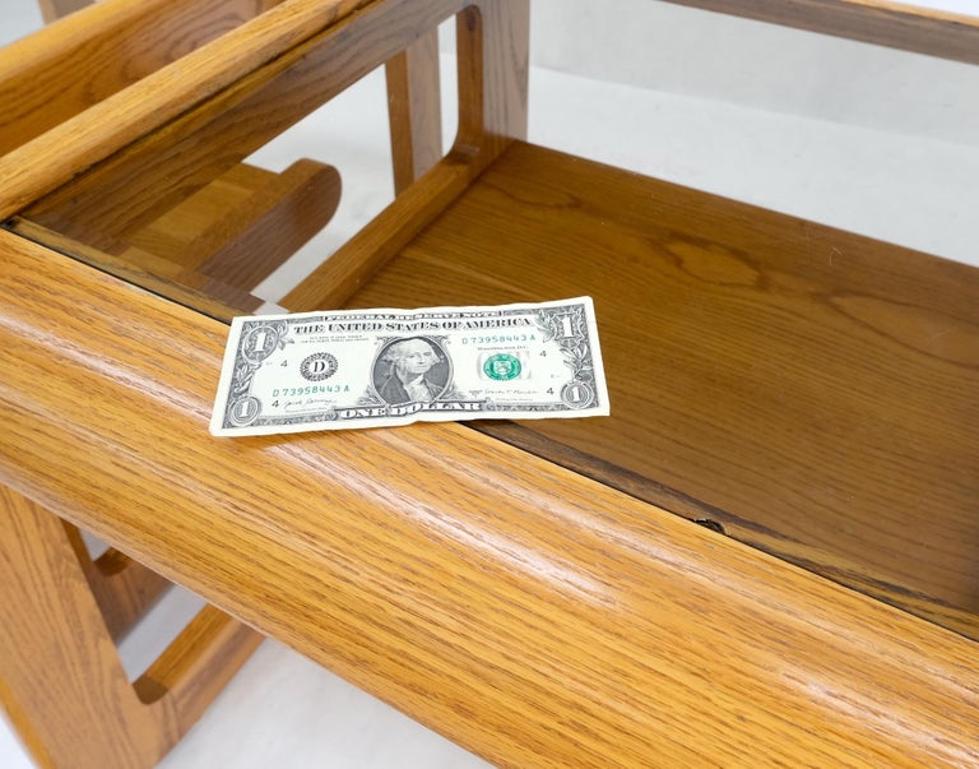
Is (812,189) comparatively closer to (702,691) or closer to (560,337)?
(560,337)

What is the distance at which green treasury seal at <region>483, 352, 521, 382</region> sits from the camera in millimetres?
416

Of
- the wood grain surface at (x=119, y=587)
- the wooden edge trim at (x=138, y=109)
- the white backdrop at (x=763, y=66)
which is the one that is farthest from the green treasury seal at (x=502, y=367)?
the wood grain surface at (x=119, y=587)

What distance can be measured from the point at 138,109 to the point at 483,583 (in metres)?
0.37

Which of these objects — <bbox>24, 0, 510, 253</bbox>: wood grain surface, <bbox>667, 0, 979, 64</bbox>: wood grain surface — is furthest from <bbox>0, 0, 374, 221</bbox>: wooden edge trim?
<bbox>667, 0, 979, 64</bbox>: wood grain surface

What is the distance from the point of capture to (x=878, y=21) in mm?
744

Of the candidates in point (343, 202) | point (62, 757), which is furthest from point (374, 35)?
point (62, 757)

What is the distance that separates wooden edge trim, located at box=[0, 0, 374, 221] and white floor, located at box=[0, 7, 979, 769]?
7 centimetres

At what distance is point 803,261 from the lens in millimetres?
659

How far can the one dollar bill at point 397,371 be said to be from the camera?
39cm

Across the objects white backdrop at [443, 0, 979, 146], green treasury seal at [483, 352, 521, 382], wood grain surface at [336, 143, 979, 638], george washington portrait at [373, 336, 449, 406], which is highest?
george washington portrait at [373, 336, 449, 406]

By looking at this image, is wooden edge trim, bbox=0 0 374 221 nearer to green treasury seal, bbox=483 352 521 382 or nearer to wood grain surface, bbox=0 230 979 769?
wood grain surface, bbox=0 230 979 769

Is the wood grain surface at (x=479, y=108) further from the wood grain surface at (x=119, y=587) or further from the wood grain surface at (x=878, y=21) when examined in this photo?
the wood grain surface at (x=119, y=587)

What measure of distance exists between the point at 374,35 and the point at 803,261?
14.2 inches

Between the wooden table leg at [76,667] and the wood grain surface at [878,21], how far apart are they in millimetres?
690
